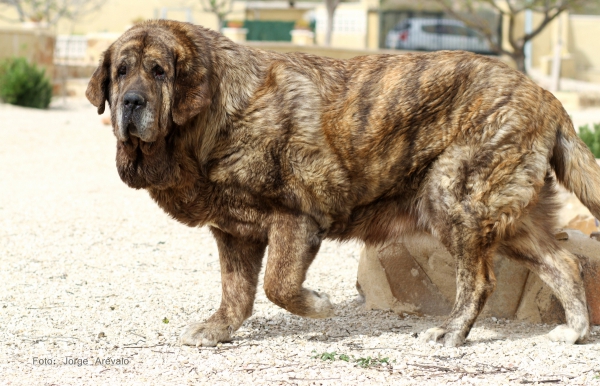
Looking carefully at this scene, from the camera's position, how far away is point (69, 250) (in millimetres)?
6473

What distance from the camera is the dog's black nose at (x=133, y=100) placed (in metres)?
3.88

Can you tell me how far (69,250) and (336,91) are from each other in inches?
123

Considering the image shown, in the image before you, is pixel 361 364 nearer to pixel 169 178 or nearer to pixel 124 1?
pixel 169 178

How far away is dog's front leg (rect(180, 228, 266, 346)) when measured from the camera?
4.50m

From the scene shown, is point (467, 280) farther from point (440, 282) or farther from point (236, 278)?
point (236, 278)

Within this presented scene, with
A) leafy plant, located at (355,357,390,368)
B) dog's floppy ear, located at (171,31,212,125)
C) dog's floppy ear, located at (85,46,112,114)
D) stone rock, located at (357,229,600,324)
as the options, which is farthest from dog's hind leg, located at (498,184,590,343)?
dog's floppy ear, located at (85,46,112,114)

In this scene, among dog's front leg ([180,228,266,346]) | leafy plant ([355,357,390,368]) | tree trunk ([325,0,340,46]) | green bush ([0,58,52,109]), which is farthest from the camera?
tree trunk ([325,0,340,46])

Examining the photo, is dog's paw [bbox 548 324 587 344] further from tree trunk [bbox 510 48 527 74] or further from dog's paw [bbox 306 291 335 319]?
tree trunk [bbox 510 48 527 74]

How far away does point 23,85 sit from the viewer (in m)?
17.7

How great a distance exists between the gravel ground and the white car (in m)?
24.6

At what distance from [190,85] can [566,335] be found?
7.99 feet

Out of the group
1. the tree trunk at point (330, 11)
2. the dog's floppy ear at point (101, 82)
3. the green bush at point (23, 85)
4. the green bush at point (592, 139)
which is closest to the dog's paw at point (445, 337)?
the dog's floppy ear at point (101, 82)

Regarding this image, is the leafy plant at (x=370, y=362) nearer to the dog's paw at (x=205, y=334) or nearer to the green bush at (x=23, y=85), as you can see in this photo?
the dog's paw at (x=205, y=334)

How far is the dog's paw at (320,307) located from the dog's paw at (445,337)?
0.54 meters
